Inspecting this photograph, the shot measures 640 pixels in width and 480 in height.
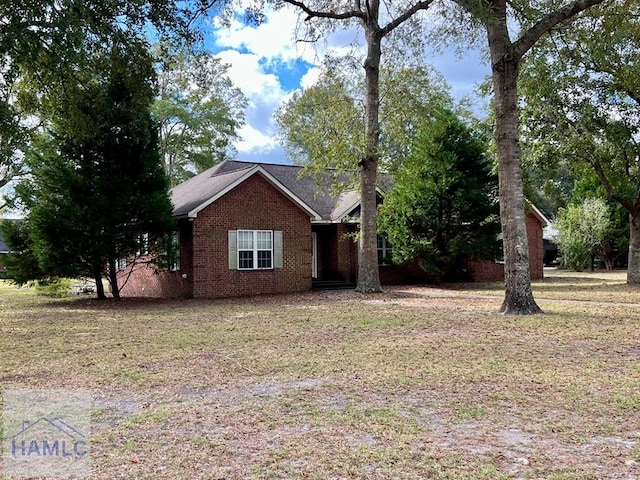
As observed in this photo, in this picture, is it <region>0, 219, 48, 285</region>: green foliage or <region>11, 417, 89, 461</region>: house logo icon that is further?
→ <region>0, 219, 48, 285</region>: green foliage

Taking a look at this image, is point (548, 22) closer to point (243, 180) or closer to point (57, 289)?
point (243, 180)

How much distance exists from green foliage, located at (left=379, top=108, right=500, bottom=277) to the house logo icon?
1852cm

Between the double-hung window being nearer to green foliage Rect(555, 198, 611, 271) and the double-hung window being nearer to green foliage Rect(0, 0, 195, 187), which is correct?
green foliage Rect(0, 0, 195, 187)

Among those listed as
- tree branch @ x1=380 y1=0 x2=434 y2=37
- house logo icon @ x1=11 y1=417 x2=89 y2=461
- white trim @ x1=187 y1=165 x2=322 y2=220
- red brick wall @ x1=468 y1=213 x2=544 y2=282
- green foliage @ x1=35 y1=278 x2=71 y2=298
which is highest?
tree branch @ x1=380 y1=0 x2=434 y2=37

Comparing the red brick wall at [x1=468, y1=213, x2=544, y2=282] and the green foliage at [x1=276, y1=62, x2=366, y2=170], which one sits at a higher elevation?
the green foliage at [x1=276, y1=62, x2=366, y2=170]

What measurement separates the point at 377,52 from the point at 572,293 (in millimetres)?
10850

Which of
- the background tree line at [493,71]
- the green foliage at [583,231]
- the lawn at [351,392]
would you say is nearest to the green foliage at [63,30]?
the background tree line at [493,71]

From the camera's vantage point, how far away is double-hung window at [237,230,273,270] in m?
19.9

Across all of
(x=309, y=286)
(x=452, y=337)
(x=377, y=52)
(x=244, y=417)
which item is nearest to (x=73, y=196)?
(x=309, y=286)

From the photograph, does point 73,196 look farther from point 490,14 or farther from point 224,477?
point 224,477

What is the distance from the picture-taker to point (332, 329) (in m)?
10.8

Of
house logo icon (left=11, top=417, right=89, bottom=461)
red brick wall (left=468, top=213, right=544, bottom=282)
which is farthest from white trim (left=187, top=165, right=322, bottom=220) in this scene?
house logo icon (left=11, top=417, right=89, bottom=461)

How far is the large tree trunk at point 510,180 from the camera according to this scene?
12492 millimetres

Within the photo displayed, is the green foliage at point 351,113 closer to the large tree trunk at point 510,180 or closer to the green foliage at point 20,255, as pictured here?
the large tree trunk at point 510,180
